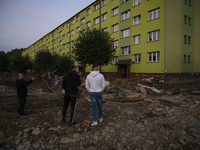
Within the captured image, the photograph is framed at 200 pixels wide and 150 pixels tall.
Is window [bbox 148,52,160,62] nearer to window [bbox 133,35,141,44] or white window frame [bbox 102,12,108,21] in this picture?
window [bbox 133,35,141,44]

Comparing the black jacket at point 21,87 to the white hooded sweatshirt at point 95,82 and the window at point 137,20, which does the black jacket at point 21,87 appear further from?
the window at point 137,20

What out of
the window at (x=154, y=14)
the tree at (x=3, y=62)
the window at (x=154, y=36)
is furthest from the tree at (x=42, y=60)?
the window at (x=154, y=14)

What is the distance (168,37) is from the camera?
17.3 m

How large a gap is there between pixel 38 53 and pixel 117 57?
51.9 feet

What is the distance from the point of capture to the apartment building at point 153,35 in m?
17.4

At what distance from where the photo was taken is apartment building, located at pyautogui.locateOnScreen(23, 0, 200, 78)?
17375 mm

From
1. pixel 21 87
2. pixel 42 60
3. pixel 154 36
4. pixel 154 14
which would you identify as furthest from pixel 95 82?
pixel 42 60

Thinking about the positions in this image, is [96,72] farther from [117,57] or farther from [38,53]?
[38,53]

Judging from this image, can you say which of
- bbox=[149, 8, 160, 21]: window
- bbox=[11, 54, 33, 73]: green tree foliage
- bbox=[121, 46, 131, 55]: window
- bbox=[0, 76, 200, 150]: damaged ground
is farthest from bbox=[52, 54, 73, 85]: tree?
bbox=[0, 76, 200, 150]: damaged ground

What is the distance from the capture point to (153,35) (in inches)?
725

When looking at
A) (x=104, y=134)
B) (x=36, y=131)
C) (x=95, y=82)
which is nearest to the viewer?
(x=104, y=134)

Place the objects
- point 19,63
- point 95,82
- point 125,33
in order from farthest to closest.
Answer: point 19,63 < point 125,33 < point 95,82

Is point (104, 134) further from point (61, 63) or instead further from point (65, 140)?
point (61, 63)

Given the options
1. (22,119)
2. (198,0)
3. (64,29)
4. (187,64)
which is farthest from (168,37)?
(64,29)
